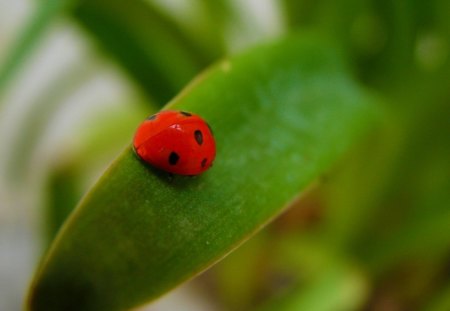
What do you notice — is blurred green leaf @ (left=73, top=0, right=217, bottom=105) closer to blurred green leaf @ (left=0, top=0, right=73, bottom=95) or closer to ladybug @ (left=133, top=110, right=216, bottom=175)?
blurred green leaf @ (left=0, top=0, right=73, bottom=95)

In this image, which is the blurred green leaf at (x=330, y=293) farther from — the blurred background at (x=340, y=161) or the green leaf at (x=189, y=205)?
the green leaf at (x=189, y=205)

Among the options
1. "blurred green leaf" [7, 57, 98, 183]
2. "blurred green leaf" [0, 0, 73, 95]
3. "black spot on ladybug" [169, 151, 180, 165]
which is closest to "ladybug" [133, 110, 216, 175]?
"black spot on ladybug" [169, 151, 180, 165]

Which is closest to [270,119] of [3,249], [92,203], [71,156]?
[92,203]

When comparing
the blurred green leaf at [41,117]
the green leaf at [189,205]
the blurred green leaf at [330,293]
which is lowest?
the green leaf at [189,205]

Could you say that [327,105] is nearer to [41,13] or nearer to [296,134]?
[296,134]

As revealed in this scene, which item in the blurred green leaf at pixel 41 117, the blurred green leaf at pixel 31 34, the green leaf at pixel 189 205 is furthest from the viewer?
the blurred green leaf at pixel 41 117

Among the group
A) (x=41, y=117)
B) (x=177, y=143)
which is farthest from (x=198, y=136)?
(x=41, y=117)

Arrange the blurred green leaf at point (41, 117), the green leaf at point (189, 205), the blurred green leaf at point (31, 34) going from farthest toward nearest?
the blurred green leaf at point (41, 117), the blurred green leaf at point (31, 34), the green leaf at point (189, 205)

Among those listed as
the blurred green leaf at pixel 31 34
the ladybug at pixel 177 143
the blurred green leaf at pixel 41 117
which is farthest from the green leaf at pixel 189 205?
the blurred green leaf at pixel 41 117
